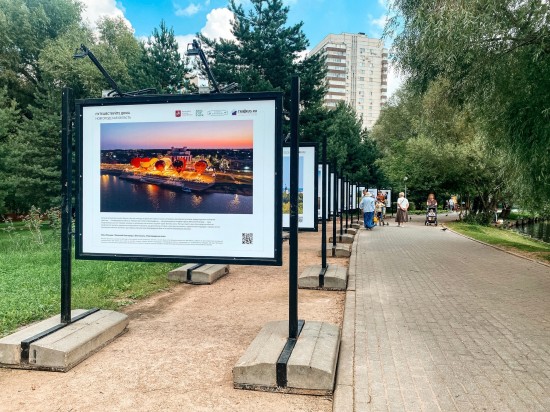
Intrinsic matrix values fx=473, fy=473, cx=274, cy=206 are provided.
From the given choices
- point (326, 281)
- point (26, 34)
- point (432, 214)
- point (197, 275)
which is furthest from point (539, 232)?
point (26, 34)

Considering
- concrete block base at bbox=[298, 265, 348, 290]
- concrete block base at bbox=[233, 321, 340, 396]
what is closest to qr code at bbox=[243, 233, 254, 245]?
concrete block base at bbox=[233, 321, 340, 396]

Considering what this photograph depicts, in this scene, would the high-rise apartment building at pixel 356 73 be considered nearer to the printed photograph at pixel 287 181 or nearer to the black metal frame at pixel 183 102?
the printed photograph at pixel 287 181

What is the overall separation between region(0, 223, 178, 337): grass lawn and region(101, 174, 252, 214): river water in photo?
198cm

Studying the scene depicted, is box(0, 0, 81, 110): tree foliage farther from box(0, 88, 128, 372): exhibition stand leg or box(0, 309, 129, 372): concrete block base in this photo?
box(0, 309, 129, 372): concrete block base

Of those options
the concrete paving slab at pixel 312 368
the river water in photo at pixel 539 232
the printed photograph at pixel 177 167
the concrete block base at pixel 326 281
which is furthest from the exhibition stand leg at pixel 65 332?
the river water in photo at pixel 539 232

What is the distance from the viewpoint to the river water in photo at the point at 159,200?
4.28 metres

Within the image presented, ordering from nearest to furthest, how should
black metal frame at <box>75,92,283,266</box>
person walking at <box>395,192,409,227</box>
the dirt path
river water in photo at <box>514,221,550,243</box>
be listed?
the dirt path → black metal frame at <box>75,92,283,266</box> → person walking at <box>395,192,409,227</box> → river water in photo at <box>514,221,550,243</box>

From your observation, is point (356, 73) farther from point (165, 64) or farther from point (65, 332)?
point (65, 332)

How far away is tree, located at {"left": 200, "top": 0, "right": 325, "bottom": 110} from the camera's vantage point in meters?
23.3

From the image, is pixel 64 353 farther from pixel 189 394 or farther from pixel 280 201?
pixel 280 201

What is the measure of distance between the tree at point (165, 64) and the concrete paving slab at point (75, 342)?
2208 cm

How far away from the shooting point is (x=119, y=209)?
4.56m

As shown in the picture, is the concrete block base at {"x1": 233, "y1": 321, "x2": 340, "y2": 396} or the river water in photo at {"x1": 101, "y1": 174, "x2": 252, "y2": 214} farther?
the river water in photo at {"x1": 101, "y1": 174, "x2": 252, "y2": 214}

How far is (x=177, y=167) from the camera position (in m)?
4.35
